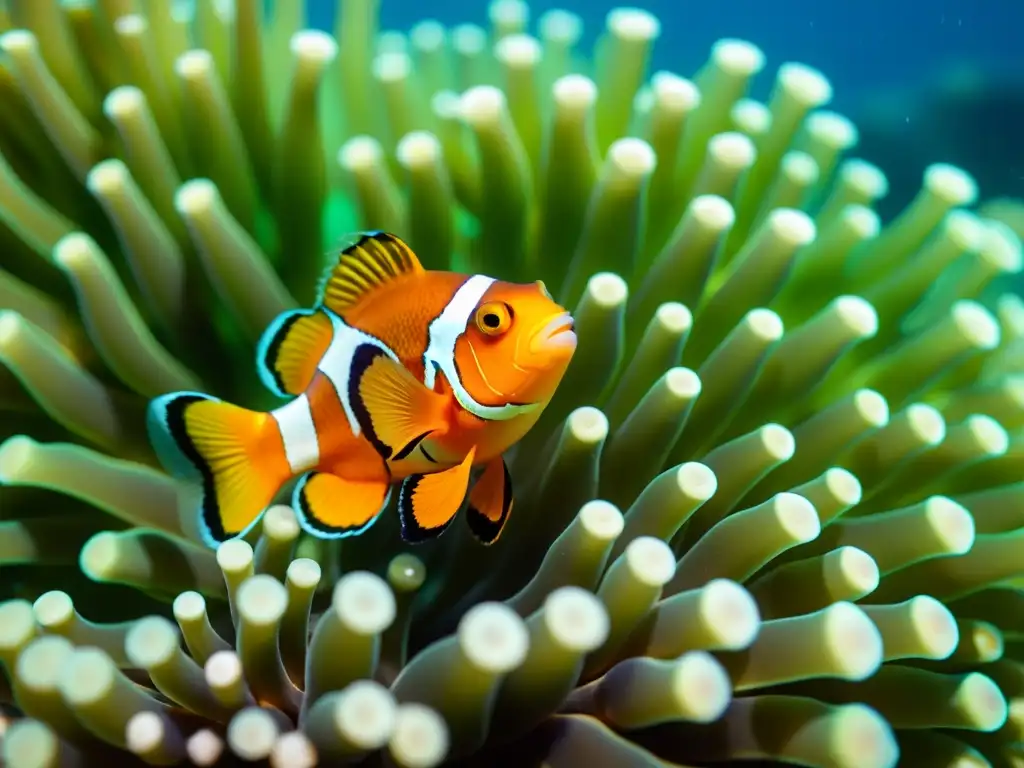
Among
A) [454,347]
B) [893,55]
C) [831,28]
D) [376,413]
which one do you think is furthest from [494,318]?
[831,28]

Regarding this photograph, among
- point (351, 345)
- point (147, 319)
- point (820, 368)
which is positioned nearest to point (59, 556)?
point (147, 319)

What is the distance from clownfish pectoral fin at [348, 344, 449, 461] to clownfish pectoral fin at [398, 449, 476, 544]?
0.05m

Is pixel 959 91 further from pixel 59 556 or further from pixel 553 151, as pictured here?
pixel 59 556

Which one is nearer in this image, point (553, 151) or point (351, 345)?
point (351, 345)

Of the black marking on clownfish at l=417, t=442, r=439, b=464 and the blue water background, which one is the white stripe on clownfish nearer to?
the black marking on clownfish at l=417, t=442, r=439, b=464

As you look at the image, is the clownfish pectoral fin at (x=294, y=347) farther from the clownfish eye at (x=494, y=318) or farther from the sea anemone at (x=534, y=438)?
the clownfish eye at (x=494, y=318)

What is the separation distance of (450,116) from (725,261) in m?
0.50

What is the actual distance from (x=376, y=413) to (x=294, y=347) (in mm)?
163

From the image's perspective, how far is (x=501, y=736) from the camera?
83 cm

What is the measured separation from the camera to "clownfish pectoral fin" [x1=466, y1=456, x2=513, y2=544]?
3.11 ft

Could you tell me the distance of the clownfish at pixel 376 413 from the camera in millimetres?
905

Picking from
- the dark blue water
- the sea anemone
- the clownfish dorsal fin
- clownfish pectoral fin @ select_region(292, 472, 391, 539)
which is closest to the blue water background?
the dark blue water

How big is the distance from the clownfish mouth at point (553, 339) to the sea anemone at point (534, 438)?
0.15 metres

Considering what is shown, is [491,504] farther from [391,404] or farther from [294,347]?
[294,347]
